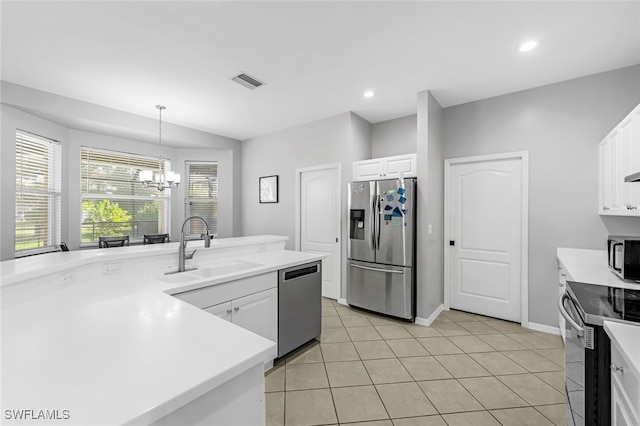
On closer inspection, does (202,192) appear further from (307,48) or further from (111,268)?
(307,48)

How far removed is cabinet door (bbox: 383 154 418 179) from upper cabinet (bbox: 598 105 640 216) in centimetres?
169

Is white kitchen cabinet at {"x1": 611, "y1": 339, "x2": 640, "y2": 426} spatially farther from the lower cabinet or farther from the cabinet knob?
the lower cabinet

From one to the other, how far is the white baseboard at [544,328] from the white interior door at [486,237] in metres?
0.16

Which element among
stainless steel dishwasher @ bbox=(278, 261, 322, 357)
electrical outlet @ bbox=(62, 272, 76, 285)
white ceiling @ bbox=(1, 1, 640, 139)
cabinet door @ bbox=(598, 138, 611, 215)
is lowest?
stainless steel dishwasher @ bbox=(278, 261, 322, 357)

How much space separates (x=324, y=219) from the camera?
4270 mm

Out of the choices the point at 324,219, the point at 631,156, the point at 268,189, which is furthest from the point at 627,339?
the point at 268,189

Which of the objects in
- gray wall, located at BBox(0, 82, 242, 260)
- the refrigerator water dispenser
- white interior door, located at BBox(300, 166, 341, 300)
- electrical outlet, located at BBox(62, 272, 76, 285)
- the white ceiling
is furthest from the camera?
white interior door, located at BBox(300, 166, 341, 300)

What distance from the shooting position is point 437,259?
3531mm

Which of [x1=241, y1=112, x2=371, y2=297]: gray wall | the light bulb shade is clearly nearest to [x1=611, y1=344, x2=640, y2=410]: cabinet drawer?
[x1=241, y1=112, x2=371, y2=297]: gray wall

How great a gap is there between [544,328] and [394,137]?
303 cm

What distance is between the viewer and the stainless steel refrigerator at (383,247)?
3.22 m

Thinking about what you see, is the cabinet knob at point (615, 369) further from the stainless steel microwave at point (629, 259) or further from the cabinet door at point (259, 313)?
the cabinet door at point (259, 313)

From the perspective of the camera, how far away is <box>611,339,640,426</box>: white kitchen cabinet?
3.03ft

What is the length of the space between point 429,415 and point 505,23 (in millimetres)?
2871
